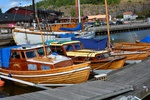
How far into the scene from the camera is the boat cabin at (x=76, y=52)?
20.0 meters

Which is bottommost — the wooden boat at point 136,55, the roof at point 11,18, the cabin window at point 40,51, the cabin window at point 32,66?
the wooden boat at point 136,55

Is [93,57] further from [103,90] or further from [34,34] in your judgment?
[34,34]

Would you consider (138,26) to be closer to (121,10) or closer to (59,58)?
(59,58)

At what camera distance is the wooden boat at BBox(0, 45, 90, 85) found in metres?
16.7

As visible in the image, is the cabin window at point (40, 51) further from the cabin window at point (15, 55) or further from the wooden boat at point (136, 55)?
the wooden boat at point (136, 55)

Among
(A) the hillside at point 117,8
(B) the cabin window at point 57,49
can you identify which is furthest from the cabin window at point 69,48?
(A) the hillside at point 117,8

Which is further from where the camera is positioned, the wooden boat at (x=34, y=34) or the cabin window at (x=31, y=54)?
the wooden boat at (x=34, y=34)

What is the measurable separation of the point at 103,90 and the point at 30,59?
7009mm

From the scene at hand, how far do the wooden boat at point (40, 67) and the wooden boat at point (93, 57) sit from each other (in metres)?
1.50

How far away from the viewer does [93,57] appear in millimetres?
19844

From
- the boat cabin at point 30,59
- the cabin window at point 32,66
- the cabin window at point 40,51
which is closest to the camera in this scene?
the boat cabin at point 30,59

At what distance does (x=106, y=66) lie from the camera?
19531 millimetres

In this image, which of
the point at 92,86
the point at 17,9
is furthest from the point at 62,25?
the point at 17,9

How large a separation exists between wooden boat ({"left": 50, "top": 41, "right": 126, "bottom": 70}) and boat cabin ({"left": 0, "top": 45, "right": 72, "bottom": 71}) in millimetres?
1496
